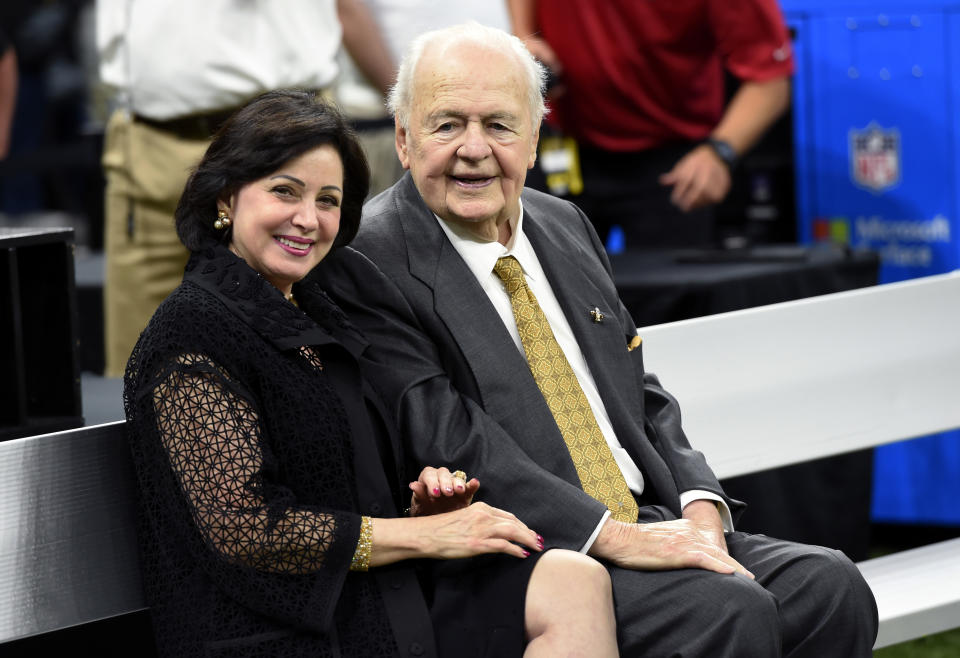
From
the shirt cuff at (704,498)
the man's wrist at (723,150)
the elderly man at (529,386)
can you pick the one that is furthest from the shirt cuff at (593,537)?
the man's wrist at (723,150)

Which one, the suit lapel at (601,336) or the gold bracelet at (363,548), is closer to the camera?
the gold bracelet at (363,548)

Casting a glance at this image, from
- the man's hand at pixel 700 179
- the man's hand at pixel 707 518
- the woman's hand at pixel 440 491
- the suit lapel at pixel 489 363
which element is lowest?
the man's hand at pixel 707 518

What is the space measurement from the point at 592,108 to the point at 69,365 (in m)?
2.61

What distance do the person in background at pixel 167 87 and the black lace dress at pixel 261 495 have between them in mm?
1898

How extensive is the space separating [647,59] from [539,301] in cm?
247

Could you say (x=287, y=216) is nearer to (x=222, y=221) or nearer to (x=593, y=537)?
(x=222, y=221)

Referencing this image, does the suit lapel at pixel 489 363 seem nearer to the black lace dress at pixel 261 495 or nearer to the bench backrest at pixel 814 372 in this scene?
the black lace dress at pixel 261 495

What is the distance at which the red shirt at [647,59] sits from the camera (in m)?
4.96

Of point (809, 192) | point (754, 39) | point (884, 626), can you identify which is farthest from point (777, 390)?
point (809, 192)

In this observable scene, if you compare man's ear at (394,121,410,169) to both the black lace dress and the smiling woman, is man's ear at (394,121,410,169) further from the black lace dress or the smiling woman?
the black lace dress

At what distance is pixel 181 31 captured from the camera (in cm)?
413

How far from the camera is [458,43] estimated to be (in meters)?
2.60

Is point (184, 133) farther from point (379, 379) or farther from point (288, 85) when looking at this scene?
point (379, 379)

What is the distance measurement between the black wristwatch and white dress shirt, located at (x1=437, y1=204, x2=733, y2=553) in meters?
2.20
